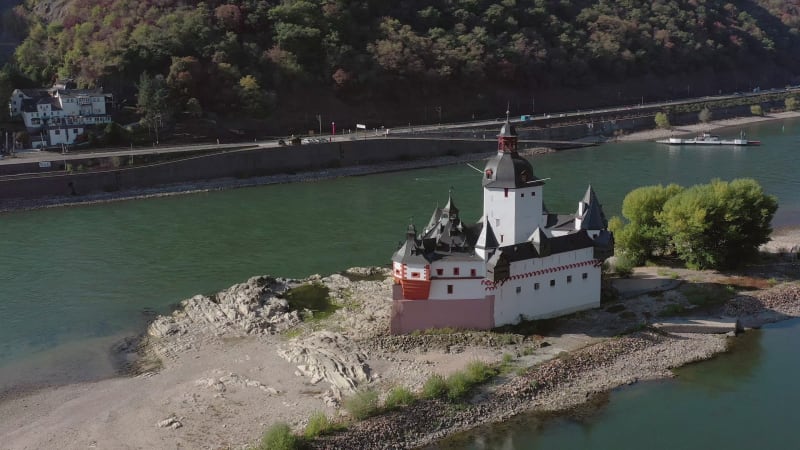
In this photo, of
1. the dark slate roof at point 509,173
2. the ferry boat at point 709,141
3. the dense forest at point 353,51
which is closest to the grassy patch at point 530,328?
the dark slate roof at point 509,173

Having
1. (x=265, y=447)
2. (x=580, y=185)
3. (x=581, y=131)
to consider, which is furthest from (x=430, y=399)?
(x=581, y=131)

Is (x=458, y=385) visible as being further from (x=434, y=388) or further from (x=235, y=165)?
(x=235, y=165)

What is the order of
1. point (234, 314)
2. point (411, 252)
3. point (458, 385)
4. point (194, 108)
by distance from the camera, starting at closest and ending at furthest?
point (458, 385) → point (411, 252) → point (234, 314) → point (194, 108)

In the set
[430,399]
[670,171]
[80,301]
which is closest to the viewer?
[430,399]

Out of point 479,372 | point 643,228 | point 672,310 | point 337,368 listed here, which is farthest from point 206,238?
point 672,310

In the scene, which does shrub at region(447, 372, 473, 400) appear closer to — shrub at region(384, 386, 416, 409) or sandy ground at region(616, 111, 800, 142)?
shrub at region(384, 386, 416, 409)

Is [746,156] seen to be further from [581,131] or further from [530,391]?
[530,391]

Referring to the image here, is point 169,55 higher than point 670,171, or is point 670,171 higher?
point 169,55
